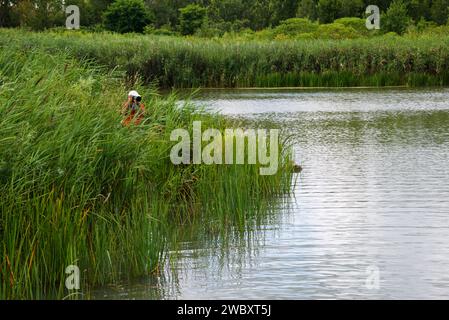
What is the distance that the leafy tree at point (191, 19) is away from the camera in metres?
58.9

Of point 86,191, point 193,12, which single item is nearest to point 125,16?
point 193,12

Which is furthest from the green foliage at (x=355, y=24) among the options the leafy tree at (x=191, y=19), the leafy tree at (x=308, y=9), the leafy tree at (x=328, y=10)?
the leafy tree at (x=308, y=9)

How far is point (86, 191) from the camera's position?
27.7ft

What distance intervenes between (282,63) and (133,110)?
24.6 m

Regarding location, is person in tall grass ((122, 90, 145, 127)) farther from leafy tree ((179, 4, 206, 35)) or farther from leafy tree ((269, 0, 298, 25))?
leafy tree ((269, 0, 298, 25))

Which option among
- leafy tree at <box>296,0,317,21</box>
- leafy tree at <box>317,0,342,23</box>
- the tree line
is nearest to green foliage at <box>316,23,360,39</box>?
the tree line

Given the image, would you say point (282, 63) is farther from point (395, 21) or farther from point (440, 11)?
point (440, 11)

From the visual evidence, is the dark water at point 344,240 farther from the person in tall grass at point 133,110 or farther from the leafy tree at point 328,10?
the leafy tree at point 328,10

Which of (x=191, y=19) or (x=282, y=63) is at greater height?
(x=191, y=19)

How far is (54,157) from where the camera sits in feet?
27.3

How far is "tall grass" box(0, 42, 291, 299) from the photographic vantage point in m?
7.71

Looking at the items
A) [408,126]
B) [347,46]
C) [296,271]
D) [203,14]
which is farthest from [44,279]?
[203,14]

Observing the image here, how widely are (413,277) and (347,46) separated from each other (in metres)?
28.0

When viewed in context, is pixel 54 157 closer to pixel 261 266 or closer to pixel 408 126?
pixel 261 266
